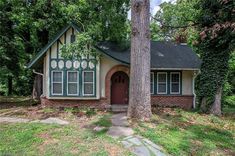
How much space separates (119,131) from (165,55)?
10355 mm

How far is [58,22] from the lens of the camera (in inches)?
746

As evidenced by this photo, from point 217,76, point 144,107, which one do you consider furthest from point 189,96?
point 144,107

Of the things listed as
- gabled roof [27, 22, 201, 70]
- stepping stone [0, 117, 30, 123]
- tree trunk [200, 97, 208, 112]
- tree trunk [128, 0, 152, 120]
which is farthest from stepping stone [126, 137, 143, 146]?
tree trunk [200, 97, 208, 112]

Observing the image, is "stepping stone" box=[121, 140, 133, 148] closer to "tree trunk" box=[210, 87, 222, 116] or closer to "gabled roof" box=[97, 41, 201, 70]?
"gabled roof" box=[97, 41, 201, 70]

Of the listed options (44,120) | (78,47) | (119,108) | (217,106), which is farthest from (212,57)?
(44,120)

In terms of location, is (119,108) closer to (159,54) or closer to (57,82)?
(57,82)

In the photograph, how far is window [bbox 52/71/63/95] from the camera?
1700 cm

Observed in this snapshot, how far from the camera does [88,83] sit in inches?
666

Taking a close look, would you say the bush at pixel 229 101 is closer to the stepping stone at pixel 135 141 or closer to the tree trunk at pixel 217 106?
the tree trunk at pixel 217 106

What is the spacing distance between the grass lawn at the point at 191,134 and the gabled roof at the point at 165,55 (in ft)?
16.1

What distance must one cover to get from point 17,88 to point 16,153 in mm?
27823

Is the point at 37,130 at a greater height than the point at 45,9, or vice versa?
the point at 45,9

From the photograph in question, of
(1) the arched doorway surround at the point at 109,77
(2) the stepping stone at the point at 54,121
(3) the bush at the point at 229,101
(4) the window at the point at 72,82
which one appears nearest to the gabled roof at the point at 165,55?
(1) the arched doorway surround at the point at 109,77

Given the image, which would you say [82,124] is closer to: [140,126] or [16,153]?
[140,126]
